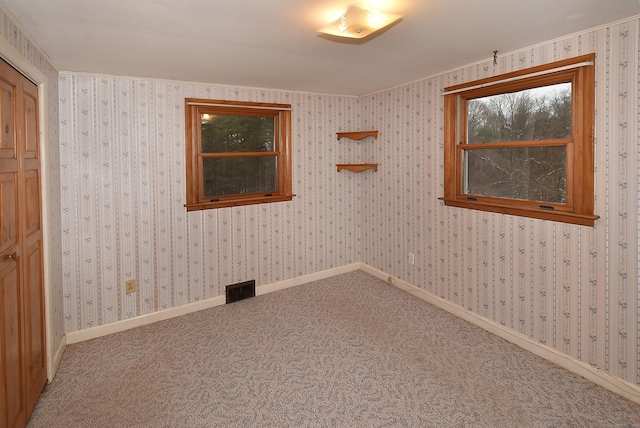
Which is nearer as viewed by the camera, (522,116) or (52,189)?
(52,189)

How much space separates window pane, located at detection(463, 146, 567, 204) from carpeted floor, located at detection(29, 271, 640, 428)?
1166 mm

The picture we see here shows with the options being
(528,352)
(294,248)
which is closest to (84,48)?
(294,248)

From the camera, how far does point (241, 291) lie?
3781 millimetres

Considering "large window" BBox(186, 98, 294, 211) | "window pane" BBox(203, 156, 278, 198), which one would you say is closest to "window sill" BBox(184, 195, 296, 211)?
"large window" BBox(186, 98, 294, 211)

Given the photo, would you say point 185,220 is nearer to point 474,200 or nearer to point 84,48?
point 84,48

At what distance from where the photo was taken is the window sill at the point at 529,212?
237 cm

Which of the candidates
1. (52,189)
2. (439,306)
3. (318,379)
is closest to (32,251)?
(52,189)

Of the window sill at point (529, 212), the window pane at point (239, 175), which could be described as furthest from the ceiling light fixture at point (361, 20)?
the window pane at point (239, 175)

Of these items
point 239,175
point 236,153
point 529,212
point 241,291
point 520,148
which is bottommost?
point 241,291

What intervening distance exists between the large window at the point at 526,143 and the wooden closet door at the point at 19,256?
305 centimetres

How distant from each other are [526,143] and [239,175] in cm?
262

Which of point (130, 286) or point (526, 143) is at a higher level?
point (526, 143)

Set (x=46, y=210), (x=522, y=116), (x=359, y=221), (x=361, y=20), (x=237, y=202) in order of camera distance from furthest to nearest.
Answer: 1. (x=359, y=221)
2. (x=237, y=202)
3. (x=522, y=116)
4. (x=46, y=210)
5. (x=361, y=20)

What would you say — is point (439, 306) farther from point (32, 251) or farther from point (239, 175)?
point (32, 251)
